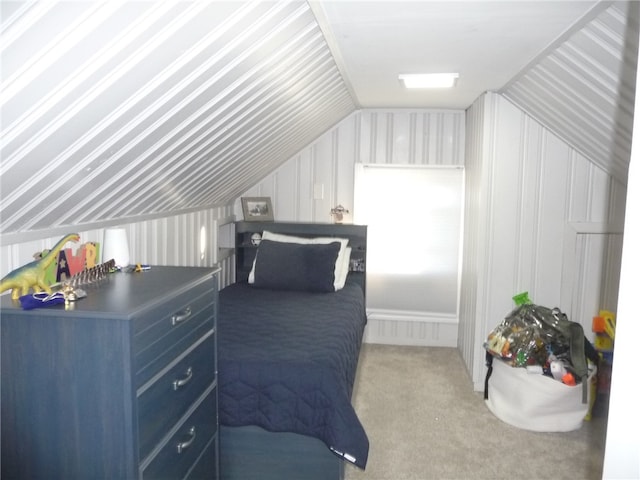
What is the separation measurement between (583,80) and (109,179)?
7.28 ft

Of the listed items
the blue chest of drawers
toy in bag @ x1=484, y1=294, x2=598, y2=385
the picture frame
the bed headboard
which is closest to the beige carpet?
toy in bag @ x1=484, y1=294, x2=598, y2=385

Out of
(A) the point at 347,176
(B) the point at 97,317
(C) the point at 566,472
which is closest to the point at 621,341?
(B) the point at 97,317

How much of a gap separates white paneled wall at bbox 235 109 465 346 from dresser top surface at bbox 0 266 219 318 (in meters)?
2.58

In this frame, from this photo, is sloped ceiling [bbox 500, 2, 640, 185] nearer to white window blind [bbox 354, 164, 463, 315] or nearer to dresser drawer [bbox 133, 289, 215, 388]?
white window blind [bbox 354, 164, 463, 315]

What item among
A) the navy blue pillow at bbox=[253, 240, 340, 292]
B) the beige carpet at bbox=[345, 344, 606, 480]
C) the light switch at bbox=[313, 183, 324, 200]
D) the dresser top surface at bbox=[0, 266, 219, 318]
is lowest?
the beige carpet at bbox=[345, 344, 606, 480]

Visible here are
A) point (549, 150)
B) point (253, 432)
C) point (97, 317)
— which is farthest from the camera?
point (549, 150)

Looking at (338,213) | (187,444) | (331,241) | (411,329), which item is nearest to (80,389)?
(187,444)

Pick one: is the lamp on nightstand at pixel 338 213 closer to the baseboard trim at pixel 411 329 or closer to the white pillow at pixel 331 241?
the white pillow at pixel 331 241

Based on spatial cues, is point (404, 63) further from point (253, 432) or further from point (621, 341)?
point (621, 341)

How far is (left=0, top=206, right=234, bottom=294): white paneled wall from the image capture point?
1866 mm

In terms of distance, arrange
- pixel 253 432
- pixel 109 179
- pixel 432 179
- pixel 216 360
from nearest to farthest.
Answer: pixel 109 179 < pixel 216 360 < pixel 253 432 < pixel 432 179

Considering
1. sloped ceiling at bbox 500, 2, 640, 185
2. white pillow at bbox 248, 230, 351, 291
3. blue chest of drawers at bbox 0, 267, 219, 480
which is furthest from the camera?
white pillow at bbox 248, 230, 351, 291

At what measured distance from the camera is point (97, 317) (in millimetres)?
1462

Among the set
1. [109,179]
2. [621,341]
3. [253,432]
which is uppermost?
[109,179]
